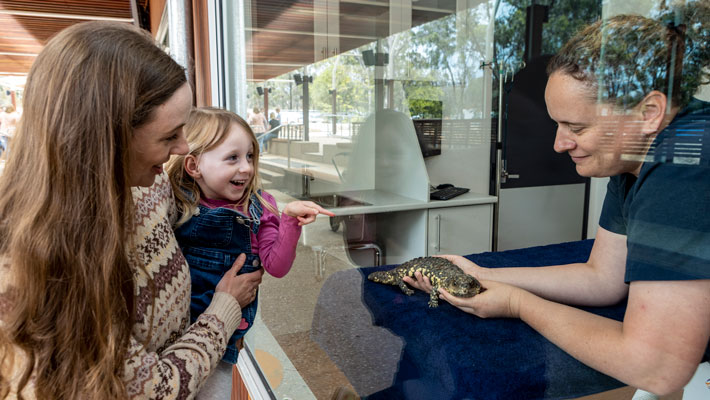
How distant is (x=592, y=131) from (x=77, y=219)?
715 millimetres

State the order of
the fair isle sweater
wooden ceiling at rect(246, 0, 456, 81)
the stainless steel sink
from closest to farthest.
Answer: the fair isle sweater → wooden ceiling at rect(246, 0, 456, 81) → the stainless steel sink

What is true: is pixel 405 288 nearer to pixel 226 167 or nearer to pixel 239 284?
pixel 239 284

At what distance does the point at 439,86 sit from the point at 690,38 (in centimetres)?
220

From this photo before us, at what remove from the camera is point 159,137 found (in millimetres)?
766

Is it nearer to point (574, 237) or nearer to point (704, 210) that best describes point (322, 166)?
point (574, 237)

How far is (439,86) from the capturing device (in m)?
2.58

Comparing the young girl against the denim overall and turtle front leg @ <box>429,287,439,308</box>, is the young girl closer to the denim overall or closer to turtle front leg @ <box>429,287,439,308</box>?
the denim overall

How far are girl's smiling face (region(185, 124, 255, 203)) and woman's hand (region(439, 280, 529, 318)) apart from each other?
63 centimetres

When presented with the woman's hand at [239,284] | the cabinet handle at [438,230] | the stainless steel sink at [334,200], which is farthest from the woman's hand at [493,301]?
the stainless steel sink at [334,200]

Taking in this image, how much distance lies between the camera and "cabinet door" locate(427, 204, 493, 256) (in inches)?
71.1

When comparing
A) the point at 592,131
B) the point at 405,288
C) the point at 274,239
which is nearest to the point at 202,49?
the point at 274,239

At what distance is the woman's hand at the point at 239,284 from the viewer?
3.60 feet

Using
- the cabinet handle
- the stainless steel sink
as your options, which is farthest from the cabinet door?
the stainless steel sink

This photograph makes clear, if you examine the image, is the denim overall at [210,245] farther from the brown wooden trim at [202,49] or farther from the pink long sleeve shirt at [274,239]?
the brown wooden trim at [202,49]
